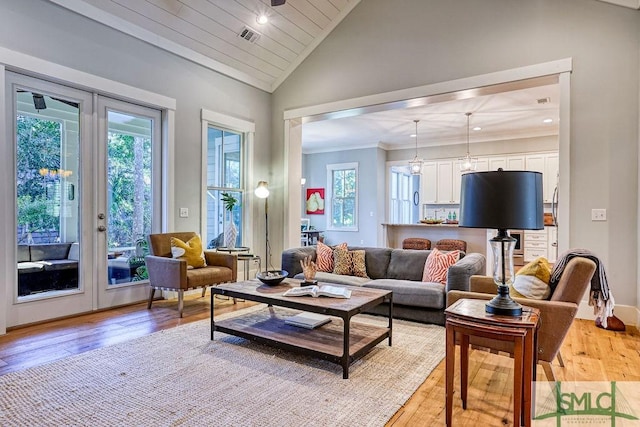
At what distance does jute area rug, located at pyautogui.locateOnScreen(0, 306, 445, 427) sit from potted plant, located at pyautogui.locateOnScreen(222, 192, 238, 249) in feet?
6.35

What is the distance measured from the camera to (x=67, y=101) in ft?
12.3

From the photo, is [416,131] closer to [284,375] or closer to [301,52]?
[301,52]

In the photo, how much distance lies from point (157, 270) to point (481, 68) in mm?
4180

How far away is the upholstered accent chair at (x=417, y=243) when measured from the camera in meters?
6.77

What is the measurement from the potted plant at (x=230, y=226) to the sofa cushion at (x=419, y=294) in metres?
2.06

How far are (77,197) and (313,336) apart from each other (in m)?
2.89

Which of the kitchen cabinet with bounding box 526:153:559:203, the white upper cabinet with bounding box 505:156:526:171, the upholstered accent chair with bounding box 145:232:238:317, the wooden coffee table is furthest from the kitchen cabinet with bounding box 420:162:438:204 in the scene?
the wooden coffee table

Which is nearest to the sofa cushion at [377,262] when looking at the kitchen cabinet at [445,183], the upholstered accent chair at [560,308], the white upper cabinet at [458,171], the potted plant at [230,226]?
the potted plant at [230,226]

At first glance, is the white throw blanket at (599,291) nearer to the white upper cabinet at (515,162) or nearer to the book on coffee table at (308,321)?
the book on coffee table at (308,321)

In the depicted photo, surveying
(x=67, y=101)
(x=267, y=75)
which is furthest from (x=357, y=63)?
(x=67, y=101)

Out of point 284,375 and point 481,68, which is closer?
point 284,375

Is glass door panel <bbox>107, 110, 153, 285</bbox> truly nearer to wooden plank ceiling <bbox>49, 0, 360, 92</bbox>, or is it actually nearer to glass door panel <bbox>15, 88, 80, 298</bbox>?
glass door panel <bbox>15, 88, 80, 298</bbox>

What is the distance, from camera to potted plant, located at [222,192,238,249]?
4.86 m

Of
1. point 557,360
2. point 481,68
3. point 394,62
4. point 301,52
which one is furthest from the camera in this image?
point 301,52
